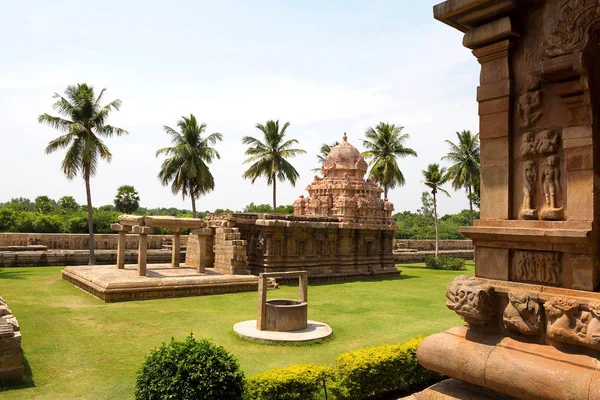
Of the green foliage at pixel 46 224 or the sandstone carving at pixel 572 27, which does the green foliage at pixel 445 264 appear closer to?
the green foliage at pixel 46 224

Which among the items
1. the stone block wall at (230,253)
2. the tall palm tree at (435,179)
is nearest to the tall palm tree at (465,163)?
the tall palm tree at (435,179)

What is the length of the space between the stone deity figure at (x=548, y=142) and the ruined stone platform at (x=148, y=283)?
1212cm

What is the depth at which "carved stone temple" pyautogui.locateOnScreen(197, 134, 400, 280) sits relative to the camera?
19.0 metres

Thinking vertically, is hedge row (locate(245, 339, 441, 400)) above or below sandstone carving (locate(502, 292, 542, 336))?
below

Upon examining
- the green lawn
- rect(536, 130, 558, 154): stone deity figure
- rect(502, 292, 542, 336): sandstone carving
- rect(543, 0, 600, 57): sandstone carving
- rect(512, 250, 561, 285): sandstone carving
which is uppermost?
rect(543, 0, 600, 57): sandstone carving

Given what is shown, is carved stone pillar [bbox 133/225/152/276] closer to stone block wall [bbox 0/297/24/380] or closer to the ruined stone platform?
the ruined stone platform

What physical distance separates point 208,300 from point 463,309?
10760 millimetres

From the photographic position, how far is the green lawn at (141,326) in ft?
23.1

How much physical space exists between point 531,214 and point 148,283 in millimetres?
12158

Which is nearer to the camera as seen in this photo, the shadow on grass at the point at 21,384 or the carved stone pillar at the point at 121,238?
the shadow on grass at the point at 21,384

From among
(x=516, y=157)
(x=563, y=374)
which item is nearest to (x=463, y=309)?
(x=563, y=374)

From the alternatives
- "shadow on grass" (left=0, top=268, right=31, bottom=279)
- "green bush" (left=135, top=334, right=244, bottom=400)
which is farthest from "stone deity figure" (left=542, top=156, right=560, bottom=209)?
"shadow on grass" (left=0, top=268, right=31, bottom=279)

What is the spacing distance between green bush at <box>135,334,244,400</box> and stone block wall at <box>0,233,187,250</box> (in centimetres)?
2174

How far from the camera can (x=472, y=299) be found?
4.29m
